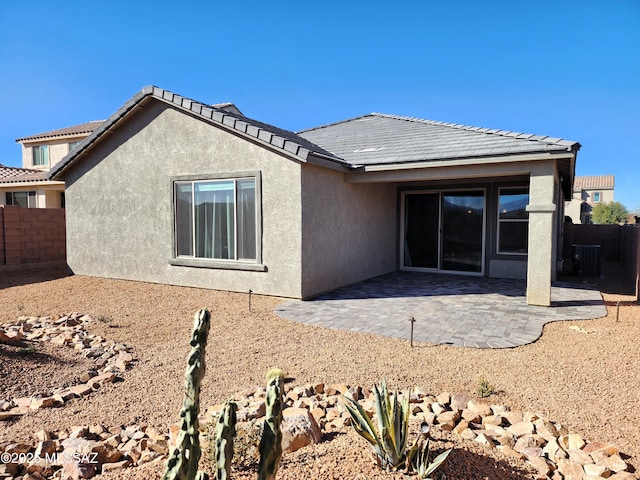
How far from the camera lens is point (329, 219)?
9.73 m

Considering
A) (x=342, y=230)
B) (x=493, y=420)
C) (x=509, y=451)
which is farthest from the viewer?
(x=342, y=230)

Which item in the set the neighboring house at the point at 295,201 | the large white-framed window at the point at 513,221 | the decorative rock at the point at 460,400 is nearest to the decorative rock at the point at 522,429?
the decorative rock at the point at 460,400

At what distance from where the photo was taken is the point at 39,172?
968 inches

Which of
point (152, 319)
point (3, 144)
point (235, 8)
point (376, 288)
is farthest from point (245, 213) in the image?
point (3, 144)

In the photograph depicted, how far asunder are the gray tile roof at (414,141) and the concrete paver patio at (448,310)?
3257 millimetres

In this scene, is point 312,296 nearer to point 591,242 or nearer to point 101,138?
point 101,138

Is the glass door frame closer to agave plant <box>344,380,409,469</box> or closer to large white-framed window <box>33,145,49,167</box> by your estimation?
agave plant <box>344,380,409,469</box>

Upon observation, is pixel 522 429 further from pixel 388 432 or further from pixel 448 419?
pixel 388 432

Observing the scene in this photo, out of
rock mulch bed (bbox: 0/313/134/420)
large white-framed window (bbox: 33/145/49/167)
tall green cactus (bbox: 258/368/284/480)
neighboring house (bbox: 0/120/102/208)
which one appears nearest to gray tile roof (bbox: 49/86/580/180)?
rock mulch bed (bbox: 0/313/134/420)

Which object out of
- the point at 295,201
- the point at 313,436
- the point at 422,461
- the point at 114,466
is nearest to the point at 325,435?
the point at 313,436

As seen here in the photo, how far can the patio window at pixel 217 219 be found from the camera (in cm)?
927

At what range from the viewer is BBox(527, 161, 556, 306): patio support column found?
790 cm

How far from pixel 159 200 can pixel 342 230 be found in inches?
198

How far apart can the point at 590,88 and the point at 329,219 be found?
13.0 meters
